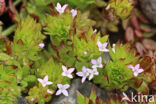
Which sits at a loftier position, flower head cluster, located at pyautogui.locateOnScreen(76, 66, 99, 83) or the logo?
flower head cluster, located at pyautogui.locateOnScreen(76, 66, 99, 83)

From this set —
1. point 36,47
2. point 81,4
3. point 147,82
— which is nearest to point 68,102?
point 36,47

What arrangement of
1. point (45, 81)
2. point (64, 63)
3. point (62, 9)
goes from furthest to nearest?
point (64, 63), point (62, 9), point (45, 81)

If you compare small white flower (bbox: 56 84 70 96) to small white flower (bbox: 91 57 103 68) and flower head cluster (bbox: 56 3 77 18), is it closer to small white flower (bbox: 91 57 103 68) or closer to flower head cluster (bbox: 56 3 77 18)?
small white flower (bbox: 91 57 103 68)

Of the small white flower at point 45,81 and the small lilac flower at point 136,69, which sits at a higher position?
the small lilac flower at point 136,69

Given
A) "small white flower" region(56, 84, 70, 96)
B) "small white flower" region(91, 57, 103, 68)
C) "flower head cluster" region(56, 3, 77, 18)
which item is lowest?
"small white flower" region(56, 84, 70, 96)

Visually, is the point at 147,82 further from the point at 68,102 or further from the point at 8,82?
the point at 8,82

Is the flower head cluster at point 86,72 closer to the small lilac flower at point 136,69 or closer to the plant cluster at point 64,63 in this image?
the plant cluster at point 64,63

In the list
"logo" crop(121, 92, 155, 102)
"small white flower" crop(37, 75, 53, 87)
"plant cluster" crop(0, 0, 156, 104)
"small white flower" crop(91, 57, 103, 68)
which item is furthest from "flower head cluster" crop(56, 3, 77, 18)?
"logo" crop(121, 92, 155, 102)

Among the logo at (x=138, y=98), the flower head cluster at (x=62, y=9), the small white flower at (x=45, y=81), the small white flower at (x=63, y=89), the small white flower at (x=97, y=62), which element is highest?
the flower head cluster at (x=62, y=9)

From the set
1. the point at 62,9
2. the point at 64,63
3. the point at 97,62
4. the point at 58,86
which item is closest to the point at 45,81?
the point at 58,86

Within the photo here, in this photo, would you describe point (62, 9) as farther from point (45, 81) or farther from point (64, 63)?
point (45, 81)

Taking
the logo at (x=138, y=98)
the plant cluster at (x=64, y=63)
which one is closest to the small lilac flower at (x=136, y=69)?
the plant cluster at (x=64, y=63)

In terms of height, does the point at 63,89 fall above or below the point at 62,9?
below
